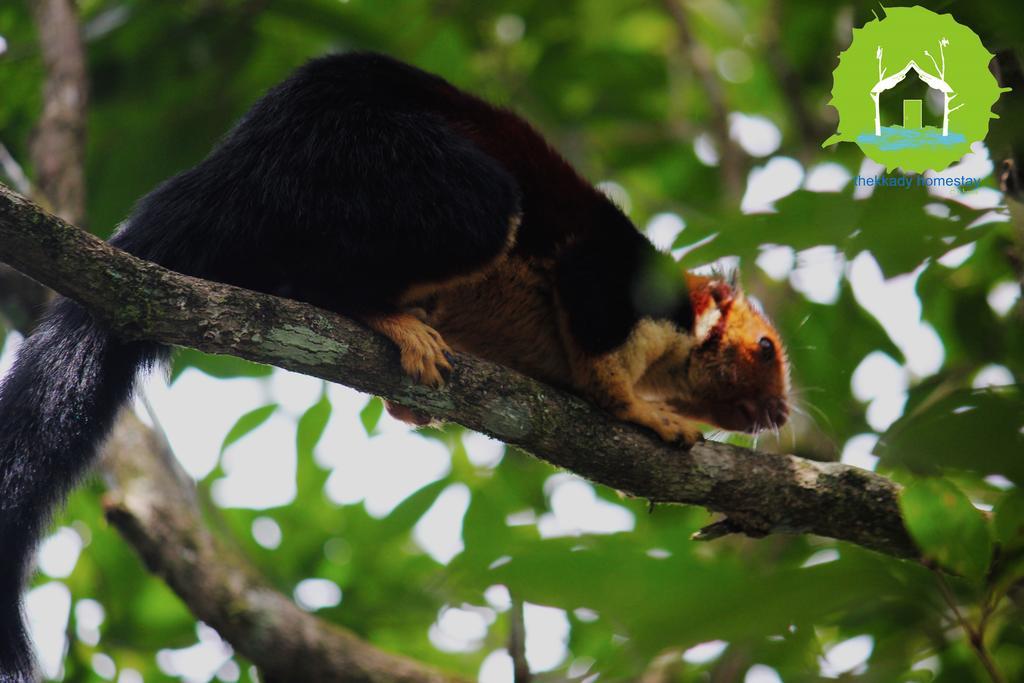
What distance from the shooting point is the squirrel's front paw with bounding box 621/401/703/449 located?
Result: 3646 millimetres

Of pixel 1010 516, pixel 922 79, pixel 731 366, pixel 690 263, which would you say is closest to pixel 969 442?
pixel 1010 516

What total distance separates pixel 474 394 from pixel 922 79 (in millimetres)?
1646

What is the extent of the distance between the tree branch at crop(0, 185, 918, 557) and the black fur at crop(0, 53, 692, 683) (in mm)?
342

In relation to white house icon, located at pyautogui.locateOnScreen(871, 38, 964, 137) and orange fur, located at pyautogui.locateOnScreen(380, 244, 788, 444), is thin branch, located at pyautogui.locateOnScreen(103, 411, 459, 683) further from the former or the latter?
white house icon, located at pyautogui.locateOnScreen(871, 38, 964, 137)

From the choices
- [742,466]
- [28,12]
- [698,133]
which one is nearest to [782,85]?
[698,133]

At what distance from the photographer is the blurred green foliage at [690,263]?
1.43m

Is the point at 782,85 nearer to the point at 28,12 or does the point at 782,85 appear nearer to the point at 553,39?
the point at 553,39

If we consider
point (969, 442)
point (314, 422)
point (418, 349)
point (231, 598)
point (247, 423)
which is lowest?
point (231, 598)

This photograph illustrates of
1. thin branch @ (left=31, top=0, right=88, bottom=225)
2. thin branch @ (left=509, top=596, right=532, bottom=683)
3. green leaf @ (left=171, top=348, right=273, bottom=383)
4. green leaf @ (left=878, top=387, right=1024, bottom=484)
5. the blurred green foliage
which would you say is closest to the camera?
green leaf @ (left=878, top=387, right=1024, bottom=484)

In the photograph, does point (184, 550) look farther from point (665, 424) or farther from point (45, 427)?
point (665, 424)

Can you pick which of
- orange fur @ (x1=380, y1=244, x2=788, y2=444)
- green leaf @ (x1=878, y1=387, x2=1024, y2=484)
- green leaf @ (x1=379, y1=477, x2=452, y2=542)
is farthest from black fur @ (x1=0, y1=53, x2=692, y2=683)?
green leaf @ (x1=878, y1=387, x2=1024, y2=484)

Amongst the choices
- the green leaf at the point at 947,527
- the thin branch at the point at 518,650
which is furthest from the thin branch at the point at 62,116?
the green leaf at the point at 947,527

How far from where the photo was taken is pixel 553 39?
19.6 ft

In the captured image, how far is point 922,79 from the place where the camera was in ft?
8.02
